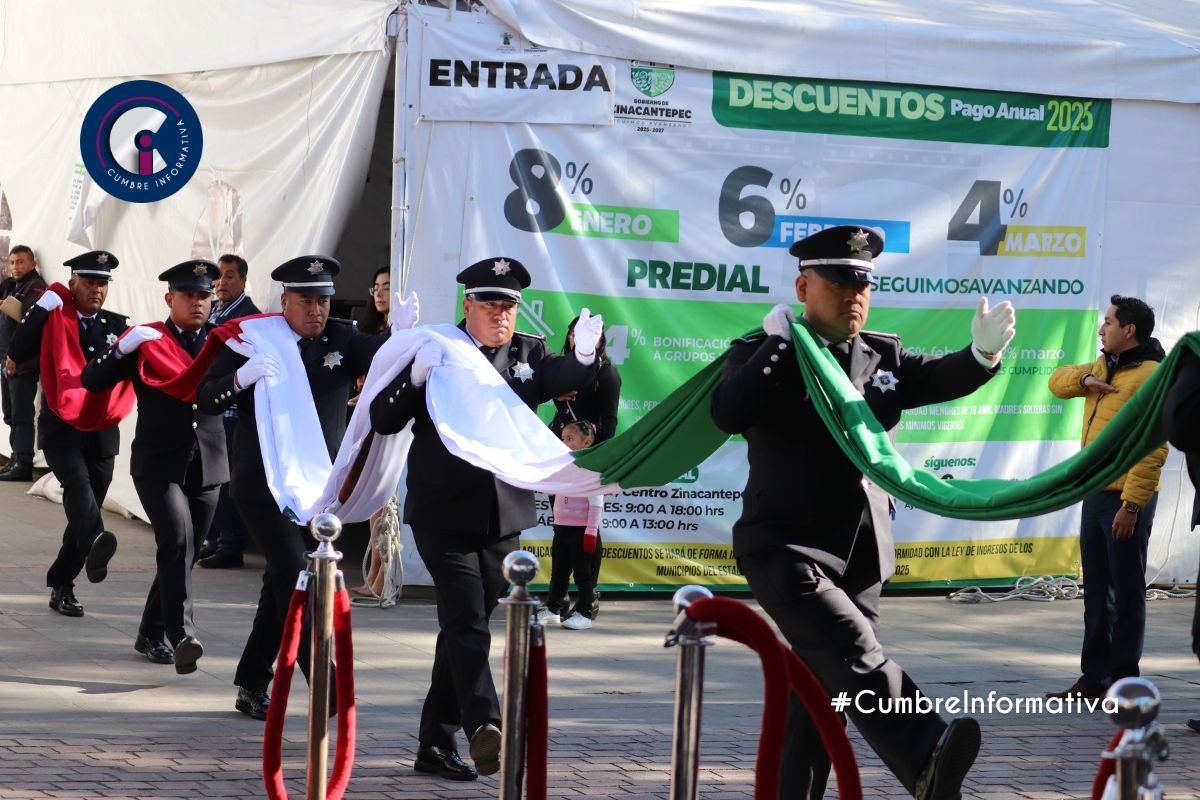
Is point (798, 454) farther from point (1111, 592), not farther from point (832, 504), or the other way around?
point (1111, 592)

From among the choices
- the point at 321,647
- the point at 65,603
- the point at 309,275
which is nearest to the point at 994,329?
the point at 321,647

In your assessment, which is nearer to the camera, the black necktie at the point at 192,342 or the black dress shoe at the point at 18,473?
the black necktie at the point at 192,342

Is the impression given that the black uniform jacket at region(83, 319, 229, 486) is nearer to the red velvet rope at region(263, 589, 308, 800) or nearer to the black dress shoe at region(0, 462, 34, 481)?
the red velvet rope at region(263, 589, 308, 800)

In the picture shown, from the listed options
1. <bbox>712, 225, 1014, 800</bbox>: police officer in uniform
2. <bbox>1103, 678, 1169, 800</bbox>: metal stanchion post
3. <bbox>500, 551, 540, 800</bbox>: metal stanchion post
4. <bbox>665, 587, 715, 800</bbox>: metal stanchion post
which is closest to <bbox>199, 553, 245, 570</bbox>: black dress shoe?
<bbox>712, 225, 1014, 800</bbox>: police officer in uniform

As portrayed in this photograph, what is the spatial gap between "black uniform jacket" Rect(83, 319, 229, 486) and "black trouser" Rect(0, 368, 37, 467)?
6.58m

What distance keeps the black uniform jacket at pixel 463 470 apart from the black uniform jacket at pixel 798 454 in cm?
135

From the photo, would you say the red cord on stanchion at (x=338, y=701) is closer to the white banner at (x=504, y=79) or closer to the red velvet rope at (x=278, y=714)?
the red velvet rope at (x=278, y=714)

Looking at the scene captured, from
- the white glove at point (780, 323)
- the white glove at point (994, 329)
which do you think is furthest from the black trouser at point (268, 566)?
the white glove at point (994, 329)

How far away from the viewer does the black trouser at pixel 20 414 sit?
1483 cm

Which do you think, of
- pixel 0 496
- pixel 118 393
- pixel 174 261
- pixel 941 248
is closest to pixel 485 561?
pixel 118 393

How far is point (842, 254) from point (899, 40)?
6.02 m

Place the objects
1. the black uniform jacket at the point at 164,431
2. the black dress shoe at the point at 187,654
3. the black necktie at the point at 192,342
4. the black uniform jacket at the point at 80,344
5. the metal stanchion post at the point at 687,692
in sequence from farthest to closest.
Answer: the black uniform jacket at the point at 80,344, the black necktie at the point at 192,342, the black uniform jacket at the point at 164,431, the black dress shoe at the point at 187,654, the metal stanchion post at the point at 687,692

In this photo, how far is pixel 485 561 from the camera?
6578 millimetres

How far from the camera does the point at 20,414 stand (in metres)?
15.0
